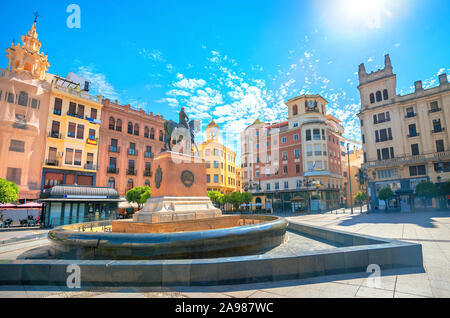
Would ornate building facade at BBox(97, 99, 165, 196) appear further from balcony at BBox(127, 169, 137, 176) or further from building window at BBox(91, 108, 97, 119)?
building window at BBox(91, 108, 97, 119)

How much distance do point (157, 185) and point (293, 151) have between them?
3836 centimetres

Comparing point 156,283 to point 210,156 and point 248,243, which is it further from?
point 210,156

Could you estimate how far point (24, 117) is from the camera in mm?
26781

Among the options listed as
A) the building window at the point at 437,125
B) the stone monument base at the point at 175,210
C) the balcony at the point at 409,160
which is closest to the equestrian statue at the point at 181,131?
the stone monument base at the point at 175,210

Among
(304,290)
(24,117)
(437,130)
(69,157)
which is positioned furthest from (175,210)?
(437,130)

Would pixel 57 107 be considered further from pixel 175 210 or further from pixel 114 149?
pixel 175 210

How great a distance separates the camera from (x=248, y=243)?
600 cm

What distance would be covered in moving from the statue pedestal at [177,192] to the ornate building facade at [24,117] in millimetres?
24520

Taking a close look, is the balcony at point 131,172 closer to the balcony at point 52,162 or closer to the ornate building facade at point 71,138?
the ornate building facade at point 71,138

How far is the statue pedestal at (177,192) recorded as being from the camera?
9.26 m

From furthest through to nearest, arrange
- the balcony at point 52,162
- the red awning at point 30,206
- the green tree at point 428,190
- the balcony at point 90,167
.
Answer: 1. the balcony at point 90,167
2. the green tree at point 428,190
3. the balcony at point 52,162
4. the red awning at point 30,206

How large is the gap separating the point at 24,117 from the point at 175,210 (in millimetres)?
28439

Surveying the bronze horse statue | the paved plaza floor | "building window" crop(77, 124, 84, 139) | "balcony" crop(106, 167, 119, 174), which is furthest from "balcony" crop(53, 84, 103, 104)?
the paved plaza floor

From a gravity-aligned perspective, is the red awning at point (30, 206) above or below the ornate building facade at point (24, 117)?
below
